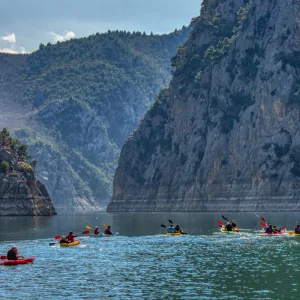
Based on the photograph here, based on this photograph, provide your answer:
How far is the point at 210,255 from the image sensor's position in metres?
88.9

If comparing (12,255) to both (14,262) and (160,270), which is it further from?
(160,270)

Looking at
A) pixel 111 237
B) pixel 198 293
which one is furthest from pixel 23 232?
pixel 198 293

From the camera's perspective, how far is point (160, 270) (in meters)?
76.4

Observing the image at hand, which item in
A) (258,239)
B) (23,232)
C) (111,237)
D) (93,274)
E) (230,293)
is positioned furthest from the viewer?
(23,232)

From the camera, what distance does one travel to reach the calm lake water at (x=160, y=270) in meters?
63.9

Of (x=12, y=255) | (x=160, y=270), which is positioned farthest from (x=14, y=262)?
(x=160, y=270)

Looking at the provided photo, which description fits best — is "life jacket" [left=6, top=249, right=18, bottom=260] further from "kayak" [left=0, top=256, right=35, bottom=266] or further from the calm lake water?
the calm lake water

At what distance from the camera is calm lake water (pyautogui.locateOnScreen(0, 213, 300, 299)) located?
210 ft

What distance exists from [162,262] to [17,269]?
46.5 feet

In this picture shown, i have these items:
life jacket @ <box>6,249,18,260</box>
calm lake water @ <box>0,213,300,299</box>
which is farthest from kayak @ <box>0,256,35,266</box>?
calm lake water @ <box>0,213,300,299</box>

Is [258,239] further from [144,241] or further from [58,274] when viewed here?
[58,274]

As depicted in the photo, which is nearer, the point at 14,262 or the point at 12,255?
the point at 14,262

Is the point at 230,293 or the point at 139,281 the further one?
the point at 139,281

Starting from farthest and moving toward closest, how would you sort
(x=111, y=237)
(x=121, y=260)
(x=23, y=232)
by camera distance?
(x=23, y=232)
(x=111, y=237)
(x=121, y=260)
